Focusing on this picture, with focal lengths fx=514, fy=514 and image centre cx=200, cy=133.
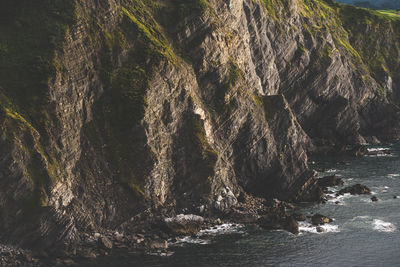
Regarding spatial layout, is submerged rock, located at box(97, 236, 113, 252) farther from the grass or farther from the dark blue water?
the grass

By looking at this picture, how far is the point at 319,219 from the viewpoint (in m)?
93.3

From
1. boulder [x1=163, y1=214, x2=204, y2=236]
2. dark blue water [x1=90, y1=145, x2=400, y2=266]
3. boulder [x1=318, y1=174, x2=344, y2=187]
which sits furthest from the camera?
boulder [x1=318, y1=174, x2=344, y2=187]

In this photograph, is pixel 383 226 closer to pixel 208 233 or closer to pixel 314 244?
pixel 314 244

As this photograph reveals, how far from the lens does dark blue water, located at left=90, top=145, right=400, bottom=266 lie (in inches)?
3071

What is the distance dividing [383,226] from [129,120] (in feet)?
160

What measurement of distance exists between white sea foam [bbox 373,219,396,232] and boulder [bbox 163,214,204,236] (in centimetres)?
3117

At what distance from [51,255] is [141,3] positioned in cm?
5346

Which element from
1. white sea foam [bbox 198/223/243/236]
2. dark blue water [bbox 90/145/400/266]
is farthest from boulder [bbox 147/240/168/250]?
white sea foam [bbox 198/223/243/236]

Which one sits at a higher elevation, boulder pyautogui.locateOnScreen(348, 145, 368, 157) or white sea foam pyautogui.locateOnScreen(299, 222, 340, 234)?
boulder pyautogui.locateOnScreen(348, 145, 368, 157)

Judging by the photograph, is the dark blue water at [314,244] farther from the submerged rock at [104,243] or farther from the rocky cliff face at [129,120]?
the rocky cliff face at [129,120]

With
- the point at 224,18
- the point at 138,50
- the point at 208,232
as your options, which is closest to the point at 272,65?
the point at 224,18

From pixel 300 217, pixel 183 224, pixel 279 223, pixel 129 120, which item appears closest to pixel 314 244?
pixel 279 223

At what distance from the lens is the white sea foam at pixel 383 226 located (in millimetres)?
90062

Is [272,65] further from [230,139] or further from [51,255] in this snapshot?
[51,255]
